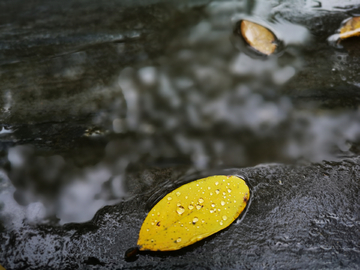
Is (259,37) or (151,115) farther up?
(259,37)

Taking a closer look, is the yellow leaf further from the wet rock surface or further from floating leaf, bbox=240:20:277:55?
floating leaf, bbox=240:20:277:55

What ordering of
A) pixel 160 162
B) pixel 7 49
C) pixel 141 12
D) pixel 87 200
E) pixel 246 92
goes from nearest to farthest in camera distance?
pixel 87 200 → pixel 160 162 → pixel 246 92 → pixel 7 49 → pixel 141 12

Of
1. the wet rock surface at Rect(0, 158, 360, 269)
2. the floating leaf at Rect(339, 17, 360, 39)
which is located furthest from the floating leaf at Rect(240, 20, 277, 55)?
the wet rock surface at Rect(0, 158, 360, 269)

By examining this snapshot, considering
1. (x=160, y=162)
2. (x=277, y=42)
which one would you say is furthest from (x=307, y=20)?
(x=160, y=162)

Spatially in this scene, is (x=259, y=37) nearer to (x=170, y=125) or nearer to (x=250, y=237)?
(x=170, y=125)

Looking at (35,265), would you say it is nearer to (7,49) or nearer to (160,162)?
(160,162)

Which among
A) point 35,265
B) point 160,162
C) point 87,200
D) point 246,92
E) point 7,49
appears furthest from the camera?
point 7,49

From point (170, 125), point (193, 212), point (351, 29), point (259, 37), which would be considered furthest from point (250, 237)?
point (351, 29)

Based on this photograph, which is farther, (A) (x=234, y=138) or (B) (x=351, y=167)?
(A) (x=234, y=138)
